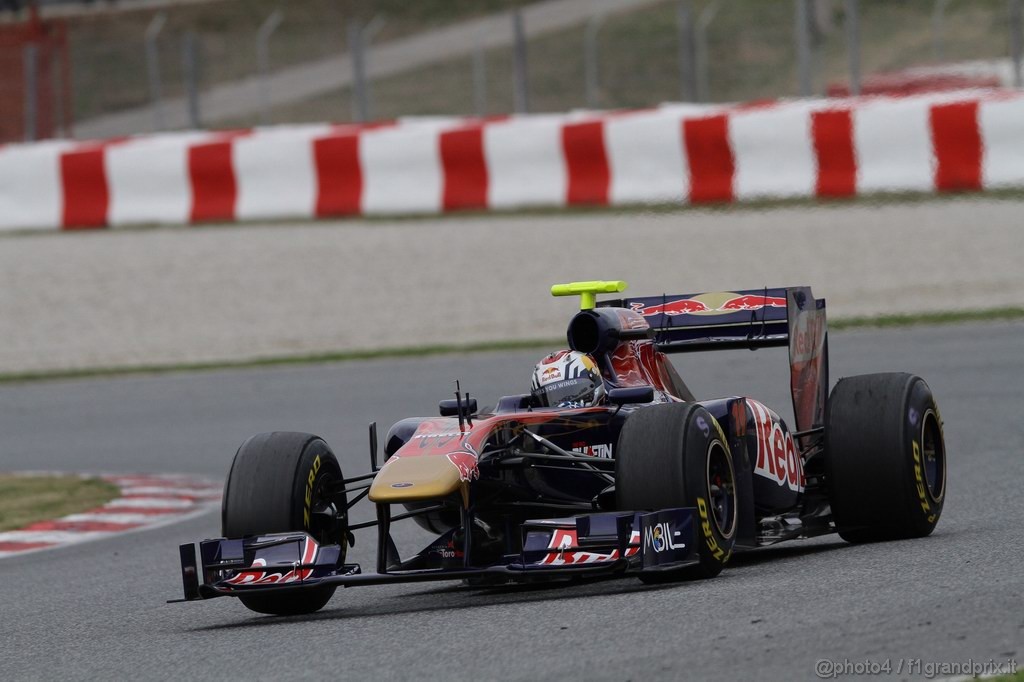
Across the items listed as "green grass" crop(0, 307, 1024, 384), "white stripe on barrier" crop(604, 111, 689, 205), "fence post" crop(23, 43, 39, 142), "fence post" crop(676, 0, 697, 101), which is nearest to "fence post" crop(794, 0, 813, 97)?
"fence post" crop(676, 0, 697, 101)

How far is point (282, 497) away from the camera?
22.5 feet

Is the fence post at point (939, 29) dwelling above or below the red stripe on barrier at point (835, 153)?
above

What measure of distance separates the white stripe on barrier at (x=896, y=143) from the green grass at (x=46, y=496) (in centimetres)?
981

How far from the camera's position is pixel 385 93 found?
94.6 ft

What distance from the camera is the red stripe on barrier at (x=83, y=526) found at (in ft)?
34.1

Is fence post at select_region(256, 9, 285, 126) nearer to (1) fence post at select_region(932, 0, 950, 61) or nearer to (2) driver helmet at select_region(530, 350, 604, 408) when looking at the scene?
(1) fence post at select_region(932, 0, 950, 61)

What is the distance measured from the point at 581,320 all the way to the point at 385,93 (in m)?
21.8

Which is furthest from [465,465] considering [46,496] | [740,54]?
[740,54]

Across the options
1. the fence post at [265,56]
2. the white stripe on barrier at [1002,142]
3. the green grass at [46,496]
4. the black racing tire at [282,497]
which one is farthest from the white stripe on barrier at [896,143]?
the black racing tire at [282,497]

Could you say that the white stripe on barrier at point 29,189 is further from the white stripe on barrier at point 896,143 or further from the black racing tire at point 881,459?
the black racing tire at point 881,459

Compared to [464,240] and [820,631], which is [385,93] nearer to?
[464,240]

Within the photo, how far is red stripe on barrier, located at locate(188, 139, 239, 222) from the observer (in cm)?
2166

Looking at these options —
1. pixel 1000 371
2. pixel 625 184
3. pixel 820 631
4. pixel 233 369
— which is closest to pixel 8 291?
pixel 233 369

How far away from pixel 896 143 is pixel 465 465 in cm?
1314
